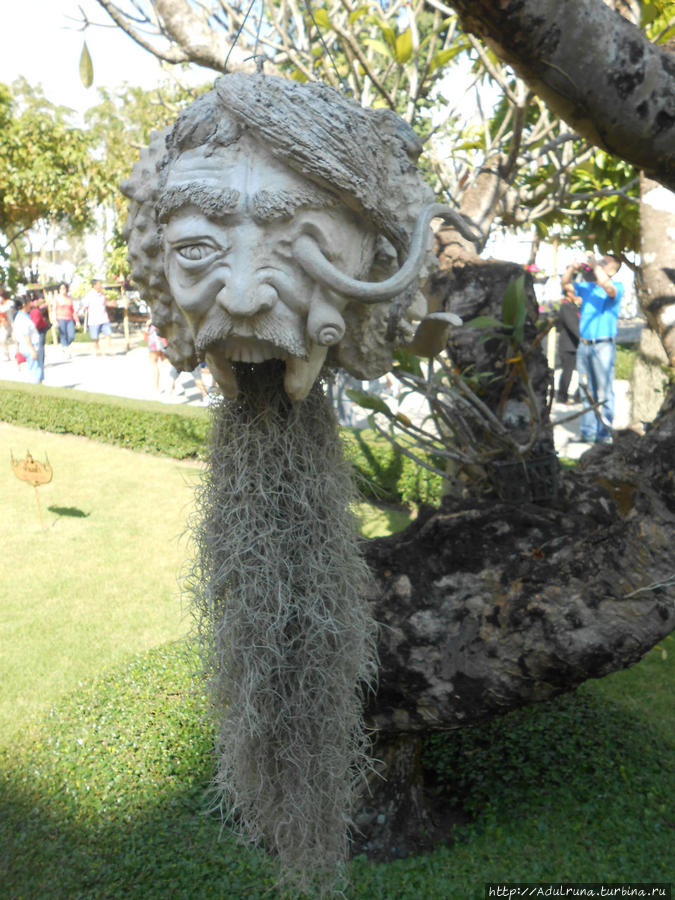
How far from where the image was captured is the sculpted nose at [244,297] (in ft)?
3.94

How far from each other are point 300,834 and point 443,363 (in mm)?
1540

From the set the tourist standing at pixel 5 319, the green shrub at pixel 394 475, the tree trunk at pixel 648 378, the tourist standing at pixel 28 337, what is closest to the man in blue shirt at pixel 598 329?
the tree trunk at pixel 648 378

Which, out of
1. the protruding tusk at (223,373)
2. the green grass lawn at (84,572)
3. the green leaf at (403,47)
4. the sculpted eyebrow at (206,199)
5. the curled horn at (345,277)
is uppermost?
the green leaf at (403,47)

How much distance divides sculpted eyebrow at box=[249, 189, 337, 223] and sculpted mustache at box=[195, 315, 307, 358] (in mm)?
171

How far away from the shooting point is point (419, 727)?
2.22 m

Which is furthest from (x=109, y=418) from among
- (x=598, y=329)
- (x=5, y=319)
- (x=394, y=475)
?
(x=5, y=319)

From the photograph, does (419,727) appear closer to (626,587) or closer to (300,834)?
(300,834)

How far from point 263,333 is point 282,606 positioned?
705 millimetres

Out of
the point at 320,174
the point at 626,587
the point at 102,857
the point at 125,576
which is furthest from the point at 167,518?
the point at 320,174

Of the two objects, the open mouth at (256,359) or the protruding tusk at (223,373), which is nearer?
the open mouth at (256,359)

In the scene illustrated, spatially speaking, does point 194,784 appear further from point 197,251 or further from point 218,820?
point 197,251

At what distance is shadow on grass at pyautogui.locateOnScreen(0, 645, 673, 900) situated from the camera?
7.82 feet

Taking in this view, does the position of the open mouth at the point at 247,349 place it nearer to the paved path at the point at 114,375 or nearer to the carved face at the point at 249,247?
the carved face at the point at 249,247

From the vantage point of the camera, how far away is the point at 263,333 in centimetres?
125
